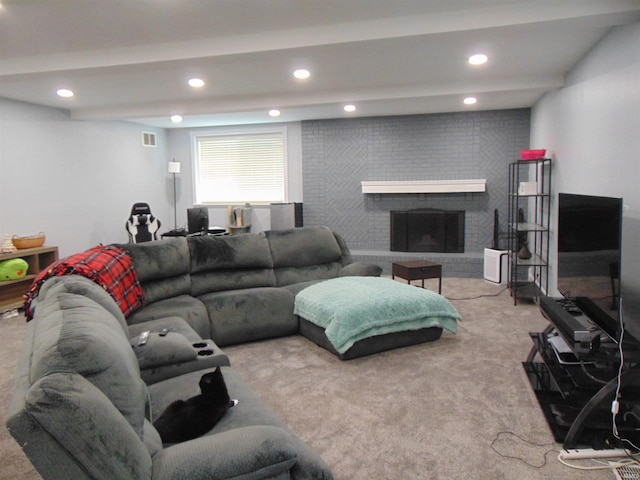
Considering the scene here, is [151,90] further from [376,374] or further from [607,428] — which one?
[607,428]

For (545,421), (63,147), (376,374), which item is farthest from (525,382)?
(63,147)

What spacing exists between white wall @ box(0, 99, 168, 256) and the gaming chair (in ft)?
1.99

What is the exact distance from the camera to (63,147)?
20.3 ft

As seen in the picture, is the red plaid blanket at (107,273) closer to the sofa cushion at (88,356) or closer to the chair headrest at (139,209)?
the sofa cushion at (88,356)

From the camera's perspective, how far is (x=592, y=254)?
2674 mm

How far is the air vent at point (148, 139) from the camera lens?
7773 millimetres

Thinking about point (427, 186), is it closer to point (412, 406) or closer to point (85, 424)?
point (412, 406)

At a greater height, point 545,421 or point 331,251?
point 331,251

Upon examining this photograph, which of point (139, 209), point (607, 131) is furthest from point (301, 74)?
point (139, 209)

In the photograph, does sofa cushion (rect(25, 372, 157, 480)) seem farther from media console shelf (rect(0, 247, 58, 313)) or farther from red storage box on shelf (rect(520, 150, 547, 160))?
red storage box on shelf (rect(520, 150, 547, 160))

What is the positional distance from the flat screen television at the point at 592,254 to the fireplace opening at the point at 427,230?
12.1ft

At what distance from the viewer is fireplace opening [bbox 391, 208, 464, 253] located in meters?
6.99

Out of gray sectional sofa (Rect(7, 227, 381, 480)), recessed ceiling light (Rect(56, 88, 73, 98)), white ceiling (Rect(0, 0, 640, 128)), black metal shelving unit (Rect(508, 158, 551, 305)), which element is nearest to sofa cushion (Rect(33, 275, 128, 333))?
gray sectional sofa (Rect(7, 227, 381, 480))

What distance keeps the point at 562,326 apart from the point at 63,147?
615 centimetres
